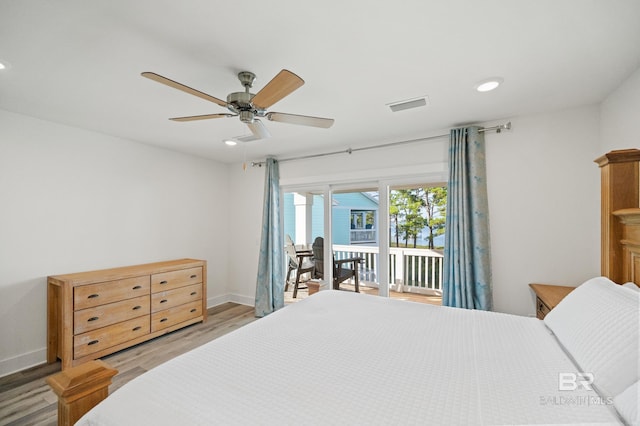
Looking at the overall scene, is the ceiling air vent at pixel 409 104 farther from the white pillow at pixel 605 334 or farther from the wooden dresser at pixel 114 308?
the wooden dresser at pixel 114 308

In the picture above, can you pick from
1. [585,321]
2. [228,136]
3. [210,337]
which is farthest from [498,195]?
[210,337]

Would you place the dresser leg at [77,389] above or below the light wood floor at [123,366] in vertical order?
above

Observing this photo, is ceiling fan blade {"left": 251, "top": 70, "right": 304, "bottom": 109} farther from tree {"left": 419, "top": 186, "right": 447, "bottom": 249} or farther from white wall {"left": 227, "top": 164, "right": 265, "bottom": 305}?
white wall {"left": 227, "top": 164, "right": 265, "bottom": 305}

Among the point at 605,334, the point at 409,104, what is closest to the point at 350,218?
the point at 409,104

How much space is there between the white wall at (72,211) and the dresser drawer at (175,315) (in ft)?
2.60

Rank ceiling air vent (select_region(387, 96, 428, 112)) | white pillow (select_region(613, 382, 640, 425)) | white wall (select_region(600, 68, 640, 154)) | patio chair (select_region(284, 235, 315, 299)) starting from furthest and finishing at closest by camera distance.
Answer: patio chair (select_region(284, 235, 315, 299)) < ceiling air vent (select_region(387, 96, 428, 112)) < white wall (select_region(600, 68, 640, 154)) < white pillow (select_region(613, 382, 640, 425))

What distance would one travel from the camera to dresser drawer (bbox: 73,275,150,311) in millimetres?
2646

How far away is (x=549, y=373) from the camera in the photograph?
110cm

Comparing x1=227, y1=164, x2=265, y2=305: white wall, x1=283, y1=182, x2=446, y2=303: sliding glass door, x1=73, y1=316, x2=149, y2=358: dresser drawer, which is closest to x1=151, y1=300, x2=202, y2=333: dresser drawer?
x1=73, y1=316, x2=149, y2=358: dresser drawer

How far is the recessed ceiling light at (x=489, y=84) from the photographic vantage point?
2024 millimetres

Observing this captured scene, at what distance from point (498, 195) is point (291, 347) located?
2.63 meters

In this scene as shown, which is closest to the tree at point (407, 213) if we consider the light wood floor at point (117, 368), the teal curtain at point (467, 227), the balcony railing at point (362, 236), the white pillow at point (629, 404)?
the balcony railing at point (362, 236)

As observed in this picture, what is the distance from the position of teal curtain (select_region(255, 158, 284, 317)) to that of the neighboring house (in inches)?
22.7

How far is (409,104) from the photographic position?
2.46 metres
